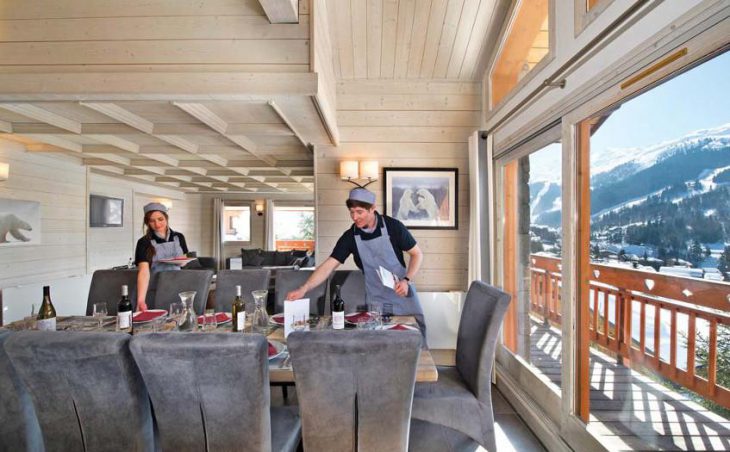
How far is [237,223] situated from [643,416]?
9834 millimetres

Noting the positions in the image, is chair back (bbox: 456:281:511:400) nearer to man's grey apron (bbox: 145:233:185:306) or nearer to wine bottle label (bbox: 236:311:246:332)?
wine bottle label (bbox: 236:311:246:332)

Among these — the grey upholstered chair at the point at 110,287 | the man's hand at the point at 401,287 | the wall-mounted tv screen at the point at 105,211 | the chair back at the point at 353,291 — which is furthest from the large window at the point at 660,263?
the wall-mounted tv screen at the point at 105,211

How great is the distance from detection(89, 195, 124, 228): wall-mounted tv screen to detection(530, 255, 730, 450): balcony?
664 cm

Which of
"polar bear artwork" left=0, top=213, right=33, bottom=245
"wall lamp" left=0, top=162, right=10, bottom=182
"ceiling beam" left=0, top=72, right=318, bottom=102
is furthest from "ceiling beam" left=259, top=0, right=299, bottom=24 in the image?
"polar bear artwork" left=0, top=213, right=33, bottom=245

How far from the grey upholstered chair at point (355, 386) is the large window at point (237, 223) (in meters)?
9.24

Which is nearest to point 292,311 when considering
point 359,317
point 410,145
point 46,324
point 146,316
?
point 359,317

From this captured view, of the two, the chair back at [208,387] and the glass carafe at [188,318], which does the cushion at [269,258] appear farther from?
the chair back at [208,387]

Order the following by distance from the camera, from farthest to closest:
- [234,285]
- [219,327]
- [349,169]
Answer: [349,169] → [234,285] → [219,327]

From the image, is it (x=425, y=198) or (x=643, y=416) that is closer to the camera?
(x=643, y=416)

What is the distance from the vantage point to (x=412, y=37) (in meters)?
3.15

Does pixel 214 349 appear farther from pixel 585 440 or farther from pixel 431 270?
pixel 431 270

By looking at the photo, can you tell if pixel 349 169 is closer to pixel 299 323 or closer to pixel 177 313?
pixel 299 323

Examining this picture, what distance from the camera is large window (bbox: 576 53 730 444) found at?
4.35ft

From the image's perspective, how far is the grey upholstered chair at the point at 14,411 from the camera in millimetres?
1385
